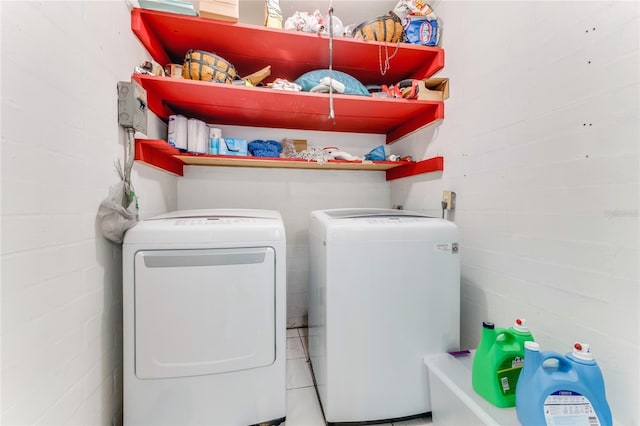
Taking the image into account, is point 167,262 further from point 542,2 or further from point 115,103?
point 542,2

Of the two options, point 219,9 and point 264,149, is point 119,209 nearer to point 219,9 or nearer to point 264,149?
point 264,149

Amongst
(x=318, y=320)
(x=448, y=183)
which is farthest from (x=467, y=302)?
(x=318, y=320)

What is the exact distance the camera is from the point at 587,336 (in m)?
1.01

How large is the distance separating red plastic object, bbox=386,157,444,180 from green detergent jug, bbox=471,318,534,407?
110cm

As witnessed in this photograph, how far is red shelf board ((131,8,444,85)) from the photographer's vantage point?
154 centimetres

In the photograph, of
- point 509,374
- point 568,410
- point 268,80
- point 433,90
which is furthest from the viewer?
point 268,80

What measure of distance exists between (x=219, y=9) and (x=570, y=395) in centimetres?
233

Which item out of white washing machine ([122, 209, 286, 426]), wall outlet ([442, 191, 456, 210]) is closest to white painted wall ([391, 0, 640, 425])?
wall outlet ([442, 191, 456, 210])

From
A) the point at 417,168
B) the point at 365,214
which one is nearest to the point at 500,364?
the point at 365,214

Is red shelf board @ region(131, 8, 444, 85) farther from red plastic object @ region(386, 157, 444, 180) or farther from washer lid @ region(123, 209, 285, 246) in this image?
washer lid @ region(123, 209, 285, 246)

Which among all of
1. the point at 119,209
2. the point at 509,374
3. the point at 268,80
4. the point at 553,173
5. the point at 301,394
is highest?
the point at 268,80

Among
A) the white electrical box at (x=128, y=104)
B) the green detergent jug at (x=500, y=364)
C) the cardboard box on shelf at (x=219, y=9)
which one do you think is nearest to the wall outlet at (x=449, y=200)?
the green detergent jug at (x=500, y=364)

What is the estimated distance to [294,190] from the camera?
2.39 metres

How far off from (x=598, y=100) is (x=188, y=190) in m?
2.51
